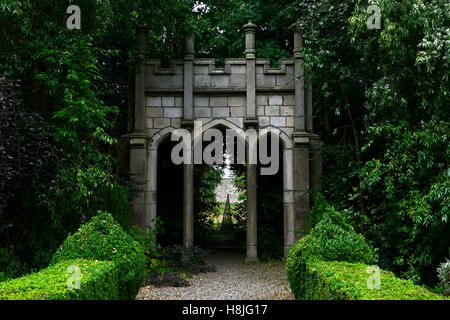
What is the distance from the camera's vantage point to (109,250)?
4477 millimetres

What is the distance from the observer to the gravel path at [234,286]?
577cm

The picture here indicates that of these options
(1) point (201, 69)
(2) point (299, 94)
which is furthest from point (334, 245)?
(1) point (201, 69)

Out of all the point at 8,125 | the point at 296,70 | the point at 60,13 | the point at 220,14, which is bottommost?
the point at 8,125

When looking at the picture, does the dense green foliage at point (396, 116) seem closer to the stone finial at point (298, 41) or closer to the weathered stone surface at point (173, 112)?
the stone finial at point (298, 41)

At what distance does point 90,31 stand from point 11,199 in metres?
2.99

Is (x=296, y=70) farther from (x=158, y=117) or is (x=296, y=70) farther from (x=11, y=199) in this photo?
(x=11, y=199)

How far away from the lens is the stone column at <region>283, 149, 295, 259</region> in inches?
316

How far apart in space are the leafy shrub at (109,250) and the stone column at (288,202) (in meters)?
3.88

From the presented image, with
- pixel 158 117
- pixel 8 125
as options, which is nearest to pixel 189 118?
pixel 158 117

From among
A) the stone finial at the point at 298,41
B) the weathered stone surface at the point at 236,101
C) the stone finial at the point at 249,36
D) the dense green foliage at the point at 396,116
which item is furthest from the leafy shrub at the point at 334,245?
the stone finial at the point at 249,36

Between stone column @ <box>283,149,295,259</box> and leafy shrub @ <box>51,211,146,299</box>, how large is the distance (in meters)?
3.88

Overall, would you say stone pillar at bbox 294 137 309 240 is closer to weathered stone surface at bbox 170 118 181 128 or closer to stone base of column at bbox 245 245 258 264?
stone base of column at bbox 245 245 258 264
